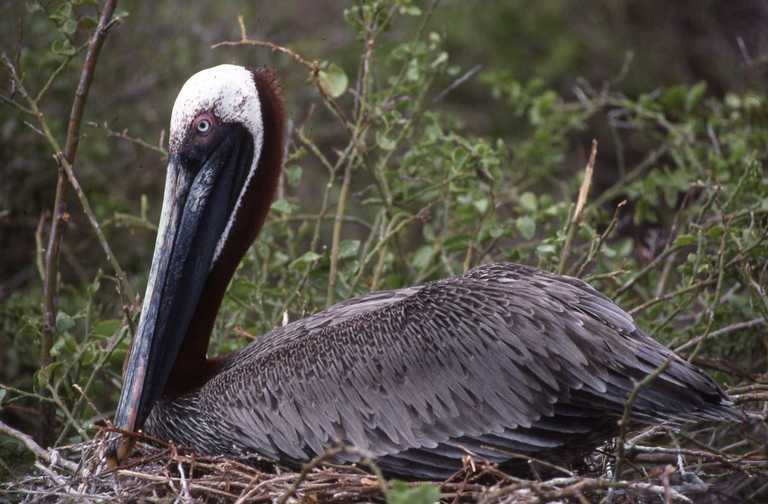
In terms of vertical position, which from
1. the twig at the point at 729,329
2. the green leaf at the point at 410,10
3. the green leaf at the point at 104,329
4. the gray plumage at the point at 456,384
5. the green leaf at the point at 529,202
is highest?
the green leaf at the point at 410,10

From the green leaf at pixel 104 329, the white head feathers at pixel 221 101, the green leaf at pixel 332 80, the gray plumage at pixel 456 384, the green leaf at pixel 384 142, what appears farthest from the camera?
the green leaf at pixel 384 142

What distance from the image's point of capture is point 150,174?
8375 mm

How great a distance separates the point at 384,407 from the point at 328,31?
22.6ft

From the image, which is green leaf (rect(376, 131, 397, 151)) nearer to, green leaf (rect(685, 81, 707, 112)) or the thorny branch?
the thorny branch

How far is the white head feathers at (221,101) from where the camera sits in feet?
17.2

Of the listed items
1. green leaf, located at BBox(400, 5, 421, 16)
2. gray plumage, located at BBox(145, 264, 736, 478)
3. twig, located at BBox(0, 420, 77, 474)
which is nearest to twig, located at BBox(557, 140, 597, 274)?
gray plumage, located at BBox(145, 264, 736, 478)

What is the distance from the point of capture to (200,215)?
5.27 m

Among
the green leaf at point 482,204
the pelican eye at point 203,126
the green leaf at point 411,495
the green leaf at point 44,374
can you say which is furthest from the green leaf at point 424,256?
the green leaf at point 411,495

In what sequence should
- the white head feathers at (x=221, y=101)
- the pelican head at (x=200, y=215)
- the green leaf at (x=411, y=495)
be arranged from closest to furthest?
1. the green leaf at (x=411, y=495)
2. the pelican head at (x=200, y=215)
3. the white head feathers at (x=221, y=101)

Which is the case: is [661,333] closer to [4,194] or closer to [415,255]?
[415,255]

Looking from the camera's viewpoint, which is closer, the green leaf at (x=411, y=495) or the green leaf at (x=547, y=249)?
the green leaf at (x=411, y=495)

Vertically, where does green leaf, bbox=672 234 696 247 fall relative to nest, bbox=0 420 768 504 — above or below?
above

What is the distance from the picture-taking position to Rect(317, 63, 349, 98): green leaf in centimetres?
575

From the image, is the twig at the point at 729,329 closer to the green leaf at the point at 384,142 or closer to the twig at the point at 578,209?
the twig at the point at 578,209
